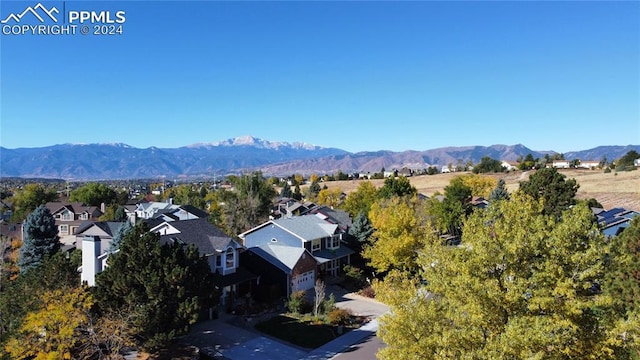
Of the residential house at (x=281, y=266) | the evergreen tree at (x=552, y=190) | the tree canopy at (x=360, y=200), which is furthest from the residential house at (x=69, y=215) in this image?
the evergreen tree at (x=552, y=190)

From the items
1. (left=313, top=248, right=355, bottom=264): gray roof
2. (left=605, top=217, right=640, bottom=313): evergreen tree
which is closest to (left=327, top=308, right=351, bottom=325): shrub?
(left=313, top=248, right=355, bottom=264): gray roof

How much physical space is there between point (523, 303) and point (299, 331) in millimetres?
18773

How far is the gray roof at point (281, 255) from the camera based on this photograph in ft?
115

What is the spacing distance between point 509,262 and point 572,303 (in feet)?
6.12

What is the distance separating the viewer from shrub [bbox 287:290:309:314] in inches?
1231

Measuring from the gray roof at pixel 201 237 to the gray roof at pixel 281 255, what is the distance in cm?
389

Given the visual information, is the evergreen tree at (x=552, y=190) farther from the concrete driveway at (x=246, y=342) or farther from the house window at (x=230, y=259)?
the house window at (x=230, y=259)

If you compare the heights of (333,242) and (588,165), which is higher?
(588,165)

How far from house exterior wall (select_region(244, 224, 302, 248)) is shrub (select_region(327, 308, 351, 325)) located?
1080cm

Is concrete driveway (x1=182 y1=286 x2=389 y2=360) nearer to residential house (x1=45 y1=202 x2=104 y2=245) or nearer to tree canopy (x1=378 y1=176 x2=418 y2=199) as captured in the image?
tree canopy (x1=378 y1=176 x2=418 y2=199)

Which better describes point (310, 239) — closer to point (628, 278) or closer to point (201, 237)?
point (201, 237)

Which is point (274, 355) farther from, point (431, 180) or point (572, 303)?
point (431, 180)

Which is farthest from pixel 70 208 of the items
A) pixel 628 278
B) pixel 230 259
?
pixel 628 278

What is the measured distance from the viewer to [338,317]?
29.6 metres
